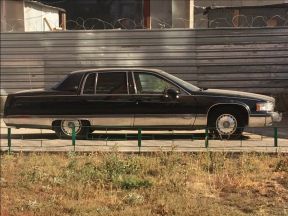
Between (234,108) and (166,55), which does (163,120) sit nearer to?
(234,108)

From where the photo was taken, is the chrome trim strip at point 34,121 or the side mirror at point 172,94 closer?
the side mirror at point 172,94

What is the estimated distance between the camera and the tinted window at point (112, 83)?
11117 mm

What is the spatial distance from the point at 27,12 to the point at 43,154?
1339 centimetres

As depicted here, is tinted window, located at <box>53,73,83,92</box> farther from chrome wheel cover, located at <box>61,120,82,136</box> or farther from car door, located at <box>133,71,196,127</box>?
car door, located at <box>133,71,196,127</box>

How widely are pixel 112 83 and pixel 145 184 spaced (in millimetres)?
4503

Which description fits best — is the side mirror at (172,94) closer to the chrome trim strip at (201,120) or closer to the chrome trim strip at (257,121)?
the chrome trim strip at (201,120)

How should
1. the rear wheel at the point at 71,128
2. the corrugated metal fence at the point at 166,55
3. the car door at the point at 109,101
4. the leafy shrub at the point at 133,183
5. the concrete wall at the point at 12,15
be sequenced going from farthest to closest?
the concrete wall at the point at 12,15 → the corrugated metal fence at the point at 166,55 → the rear wheel at the point at 71,128 → the car door at the point at 109,101 → the leafy shrub at the point at 133,183

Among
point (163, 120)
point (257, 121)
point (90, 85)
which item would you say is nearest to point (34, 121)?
point (90, 85)

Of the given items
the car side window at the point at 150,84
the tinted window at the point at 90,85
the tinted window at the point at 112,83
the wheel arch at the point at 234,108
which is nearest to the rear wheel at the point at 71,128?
the tinted window at the point at 90,85

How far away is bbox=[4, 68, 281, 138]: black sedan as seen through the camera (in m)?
10.8

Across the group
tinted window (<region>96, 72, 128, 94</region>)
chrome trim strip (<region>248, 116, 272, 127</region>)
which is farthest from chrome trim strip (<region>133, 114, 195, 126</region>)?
chrome trim strip (<region>248, 116, 272, 127</region>)

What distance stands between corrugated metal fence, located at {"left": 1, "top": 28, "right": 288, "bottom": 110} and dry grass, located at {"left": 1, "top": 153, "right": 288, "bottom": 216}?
687 cm

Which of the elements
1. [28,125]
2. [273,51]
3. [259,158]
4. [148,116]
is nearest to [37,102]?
[28,125]

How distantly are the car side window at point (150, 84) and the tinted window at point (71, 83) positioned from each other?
116cm
